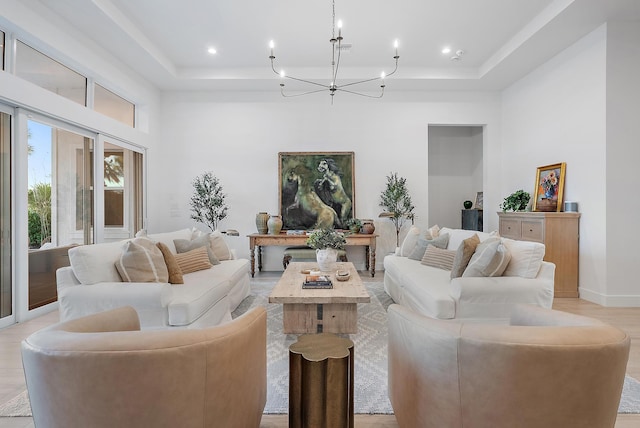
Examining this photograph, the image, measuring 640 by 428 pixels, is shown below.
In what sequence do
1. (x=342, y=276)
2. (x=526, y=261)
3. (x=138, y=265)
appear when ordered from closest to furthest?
(x=138, y=265) < (x=526, y=261) < (x=342, y=276)

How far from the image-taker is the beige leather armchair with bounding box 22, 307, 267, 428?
3.25ft

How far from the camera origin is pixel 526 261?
2.75 m

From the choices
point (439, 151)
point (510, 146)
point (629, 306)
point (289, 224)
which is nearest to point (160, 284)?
point (289, 224)

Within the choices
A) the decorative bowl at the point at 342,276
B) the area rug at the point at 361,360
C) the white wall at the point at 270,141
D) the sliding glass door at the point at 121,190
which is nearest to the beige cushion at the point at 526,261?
the area rug at the point at 361,360

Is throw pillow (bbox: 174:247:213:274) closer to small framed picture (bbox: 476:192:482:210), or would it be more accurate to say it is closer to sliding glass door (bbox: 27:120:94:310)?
sliding glass door (bbox: 27:120:94:310)

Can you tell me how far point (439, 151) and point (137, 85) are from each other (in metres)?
6.03

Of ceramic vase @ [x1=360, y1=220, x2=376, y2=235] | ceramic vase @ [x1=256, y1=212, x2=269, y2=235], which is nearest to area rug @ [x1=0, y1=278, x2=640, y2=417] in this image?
ceramic vase @ [x1=360, y1=220, x2=376, y2=235]

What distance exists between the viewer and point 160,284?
2.48m

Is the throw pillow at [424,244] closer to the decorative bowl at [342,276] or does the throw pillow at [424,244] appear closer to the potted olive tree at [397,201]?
the decorative bowl at [342,276]

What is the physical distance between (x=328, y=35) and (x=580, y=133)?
358 centimetres

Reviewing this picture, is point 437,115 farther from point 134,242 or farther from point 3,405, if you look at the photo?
point 3,405

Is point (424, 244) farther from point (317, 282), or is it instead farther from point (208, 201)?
point (208, 201)

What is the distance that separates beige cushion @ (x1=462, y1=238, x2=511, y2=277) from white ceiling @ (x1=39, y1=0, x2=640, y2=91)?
292 centimetres

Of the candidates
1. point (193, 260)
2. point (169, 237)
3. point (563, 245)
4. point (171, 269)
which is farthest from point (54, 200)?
point (563, 245)
